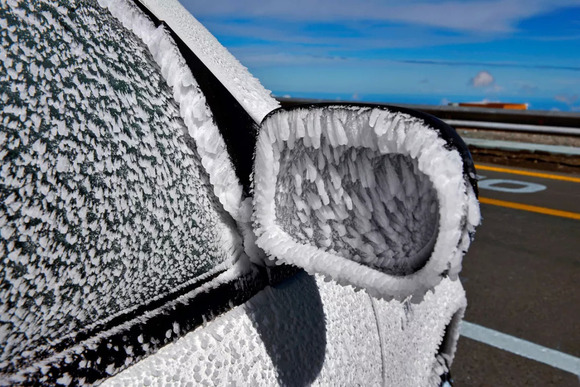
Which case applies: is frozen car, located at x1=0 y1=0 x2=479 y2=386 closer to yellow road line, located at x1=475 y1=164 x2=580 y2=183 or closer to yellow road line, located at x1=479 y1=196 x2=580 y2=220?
yellow road line, located at x1=479 y1=196 x2=580 y2=220

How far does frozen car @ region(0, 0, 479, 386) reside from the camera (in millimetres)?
658

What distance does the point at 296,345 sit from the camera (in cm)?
99

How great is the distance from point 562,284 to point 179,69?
335 cm

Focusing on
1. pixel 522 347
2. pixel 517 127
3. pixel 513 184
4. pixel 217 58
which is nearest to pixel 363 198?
pixel 217 58

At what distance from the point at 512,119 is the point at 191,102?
30.0 feet

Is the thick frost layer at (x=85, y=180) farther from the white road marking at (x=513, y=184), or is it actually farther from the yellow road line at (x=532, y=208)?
the white road marking at (x=513, y=184)

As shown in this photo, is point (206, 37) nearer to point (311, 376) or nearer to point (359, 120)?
point (359, 120)

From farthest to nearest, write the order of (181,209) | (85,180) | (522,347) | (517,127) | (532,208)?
(517,127), (532,208), (522,347), (181,209), (85,180)

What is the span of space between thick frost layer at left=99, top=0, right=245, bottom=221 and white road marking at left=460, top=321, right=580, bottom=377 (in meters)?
2.29

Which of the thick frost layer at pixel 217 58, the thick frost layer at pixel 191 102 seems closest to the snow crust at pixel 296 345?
the thick frost layer at pixel 191 102

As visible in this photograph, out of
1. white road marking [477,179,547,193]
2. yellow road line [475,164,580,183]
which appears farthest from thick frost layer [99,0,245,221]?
yellow road line [475,164,580,183]

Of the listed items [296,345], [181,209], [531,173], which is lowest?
[531,173]

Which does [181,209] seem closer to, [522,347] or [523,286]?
[522,347]

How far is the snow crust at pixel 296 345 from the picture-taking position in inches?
31.7
